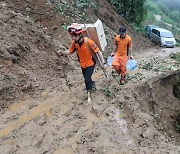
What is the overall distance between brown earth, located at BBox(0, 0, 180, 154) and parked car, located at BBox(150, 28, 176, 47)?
1054 centimetres

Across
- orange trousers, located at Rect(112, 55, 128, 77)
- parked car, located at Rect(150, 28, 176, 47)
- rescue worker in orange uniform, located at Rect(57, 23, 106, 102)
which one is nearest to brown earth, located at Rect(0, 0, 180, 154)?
orange trousers, located at Rect(112, 55, 128, 77)

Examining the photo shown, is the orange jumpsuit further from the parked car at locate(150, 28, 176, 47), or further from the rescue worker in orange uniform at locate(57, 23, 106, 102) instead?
the parked car at locate(150, 28, 176, 47)

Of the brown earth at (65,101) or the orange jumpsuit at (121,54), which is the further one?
the orange jumpsuit at (121,54)

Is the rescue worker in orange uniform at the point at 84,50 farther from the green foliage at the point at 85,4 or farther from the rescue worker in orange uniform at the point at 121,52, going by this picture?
the green foliage at the point at 85,4

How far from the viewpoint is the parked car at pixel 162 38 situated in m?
22.1

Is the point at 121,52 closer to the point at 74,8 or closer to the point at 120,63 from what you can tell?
the point at 120,63

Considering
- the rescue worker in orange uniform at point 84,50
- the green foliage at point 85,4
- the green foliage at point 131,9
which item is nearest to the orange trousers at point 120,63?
the rescue worker in orange uniform at point 84,50

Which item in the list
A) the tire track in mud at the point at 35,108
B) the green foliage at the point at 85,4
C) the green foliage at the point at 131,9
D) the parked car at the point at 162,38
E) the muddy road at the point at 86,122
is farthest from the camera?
the parked car at the point at 162,38

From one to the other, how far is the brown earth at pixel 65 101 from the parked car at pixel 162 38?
1054 cm

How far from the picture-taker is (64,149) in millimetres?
5570

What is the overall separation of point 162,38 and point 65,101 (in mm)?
16517

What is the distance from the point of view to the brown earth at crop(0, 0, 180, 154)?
581 cm

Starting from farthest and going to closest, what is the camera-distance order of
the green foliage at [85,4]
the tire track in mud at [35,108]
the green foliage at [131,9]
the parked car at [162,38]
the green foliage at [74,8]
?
the parked car at [162,38] → the green foliage at [131,9] → the green foliage at [85,4] → the green foliage at [74,8] → the tire track in mud at [35,108]

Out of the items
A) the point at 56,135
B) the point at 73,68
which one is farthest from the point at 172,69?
the point at 56,135
